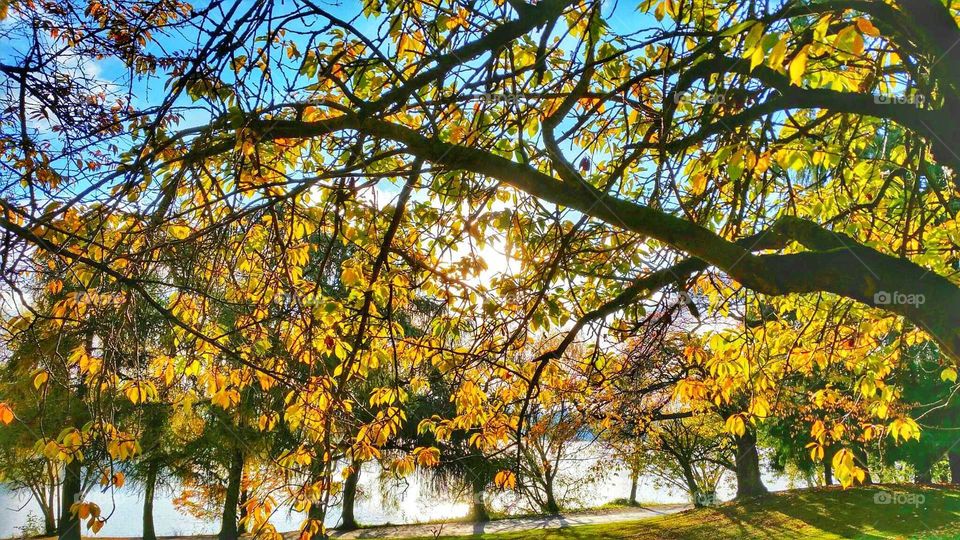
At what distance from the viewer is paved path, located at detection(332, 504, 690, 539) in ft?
58.8

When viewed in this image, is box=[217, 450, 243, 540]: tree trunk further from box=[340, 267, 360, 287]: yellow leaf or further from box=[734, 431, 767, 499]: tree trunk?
box=[340, 267, 360, 287]: yellow leaf

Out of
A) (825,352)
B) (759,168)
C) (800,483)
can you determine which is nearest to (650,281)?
(759,168)

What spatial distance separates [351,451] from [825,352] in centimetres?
406

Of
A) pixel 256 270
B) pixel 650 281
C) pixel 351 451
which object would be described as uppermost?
pixel 256 270

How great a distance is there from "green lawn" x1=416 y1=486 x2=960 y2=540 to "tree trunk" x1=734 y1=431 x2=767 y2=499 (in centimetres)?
138

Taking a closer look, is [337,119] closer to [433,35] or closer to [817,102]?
[433,35]

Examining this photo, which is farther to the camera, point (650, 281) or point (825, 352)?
point (825, 352)

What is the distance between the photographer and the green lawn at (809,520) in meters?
11.1

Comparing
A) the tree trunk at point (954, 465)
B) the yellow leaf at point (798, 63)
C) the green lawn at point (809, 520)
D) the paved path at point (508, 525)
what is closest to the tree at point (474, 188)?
the yellow leaf at point (798, 63)

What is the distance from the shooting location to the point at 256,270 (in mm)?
4453

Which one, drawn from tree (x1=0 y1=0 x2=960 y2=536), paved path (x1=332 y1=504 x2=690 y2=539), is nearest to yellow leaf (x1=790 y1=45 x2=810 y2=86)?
tree (x1=0 y1=0 x2=960 y2=536)

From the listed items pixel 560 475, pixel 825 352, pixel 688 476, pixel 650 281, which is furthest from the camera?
pixel 560 475

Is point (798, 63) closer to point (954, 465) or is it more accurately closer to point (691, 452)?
point (691, 452)

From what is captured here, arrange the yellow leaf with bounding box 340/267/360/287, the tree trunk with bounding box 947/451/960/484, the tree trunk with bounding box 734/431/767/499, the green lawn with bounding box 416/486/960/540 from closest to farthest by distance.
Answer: the yellow leaf with bounding box 340/267/360/287 < the green lawn with bounding box 416/486/960/540 < the tree trunk with bounding box 734/431/767/499 < the tree trunk with bounding box 947/451/960/484
